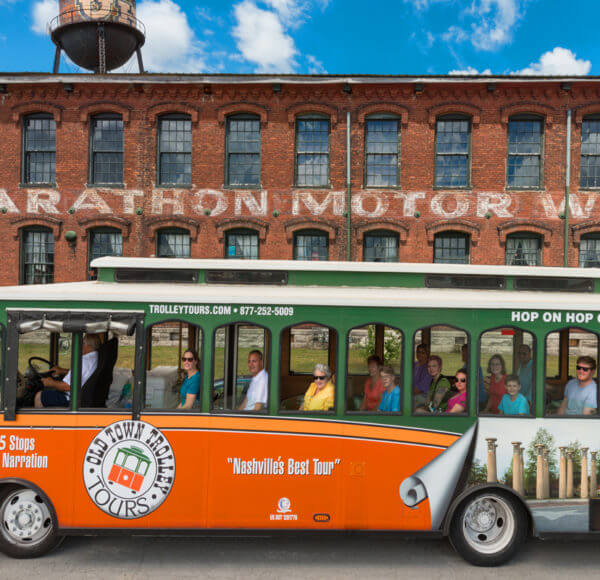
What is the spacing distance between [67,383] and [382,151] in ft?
46.9

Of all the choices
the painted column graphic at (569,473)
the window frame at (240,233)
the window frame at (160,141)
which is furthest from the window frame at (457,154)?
the painted column graphic at (569,473)

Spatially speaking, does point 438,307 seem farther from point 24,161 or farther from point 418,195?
point 24,161

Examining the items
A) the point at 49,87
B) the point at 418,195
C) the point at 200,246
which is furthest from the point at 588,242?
the point at 49,87

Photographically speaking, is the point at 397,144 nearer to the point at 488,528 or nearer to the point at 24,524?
→ the point at 488,528

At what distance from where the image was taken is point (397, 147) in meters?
16.9

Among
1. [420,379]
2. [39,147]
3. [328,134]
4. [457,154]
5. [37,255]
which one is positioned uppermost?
[328,134]

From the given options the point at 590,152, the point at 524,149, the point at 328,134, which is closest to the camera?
the point at 590,152

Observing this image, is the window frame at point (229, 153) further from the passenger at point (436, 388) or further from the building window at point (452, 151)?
the passenger at point (436, 388)

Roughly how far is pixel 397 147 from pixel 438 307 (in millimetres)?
13060

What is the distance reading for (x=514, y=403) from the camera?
504 centimetres

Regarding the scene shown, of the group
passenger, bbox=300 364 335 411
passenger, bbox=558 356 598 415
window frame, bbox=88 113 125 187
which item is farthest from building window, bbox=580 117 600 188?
window frame, bbox=88 113 125 187

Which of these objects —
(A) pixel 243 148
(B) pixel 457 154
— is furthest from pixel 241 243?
(B) pixel 457 154

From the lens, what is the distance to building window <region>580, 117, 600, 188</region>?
16594 mm

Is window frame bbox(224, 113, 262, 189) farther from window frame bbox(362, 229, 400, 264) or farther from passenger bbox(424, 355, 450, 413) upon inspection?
passenger bbox(424, 355, 450, 413)
